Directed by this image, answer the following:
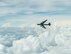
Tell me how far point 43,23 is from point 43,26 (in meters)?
1.91

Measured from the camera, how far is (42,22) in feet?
415

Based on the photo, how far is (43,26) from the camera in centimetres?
12500

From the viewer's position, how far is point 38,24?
12862 centimetres

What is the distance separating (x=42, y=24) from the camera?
126000mm

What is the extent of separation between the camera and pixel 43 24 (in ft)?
412

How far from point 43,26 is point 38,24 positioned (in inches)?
180

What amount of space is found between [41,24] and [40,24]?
1.88 metres

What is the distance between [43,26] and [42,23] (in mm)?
2081

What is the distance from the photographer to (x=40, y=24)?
128250 millimetres

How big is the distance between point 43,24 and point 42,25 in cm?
85

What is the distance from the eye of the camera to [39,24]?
5064 inches

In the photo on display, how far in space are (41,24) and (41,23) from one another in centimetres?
62

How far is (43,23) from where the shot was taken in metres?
126

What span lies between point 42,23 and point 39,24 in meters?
2.88
